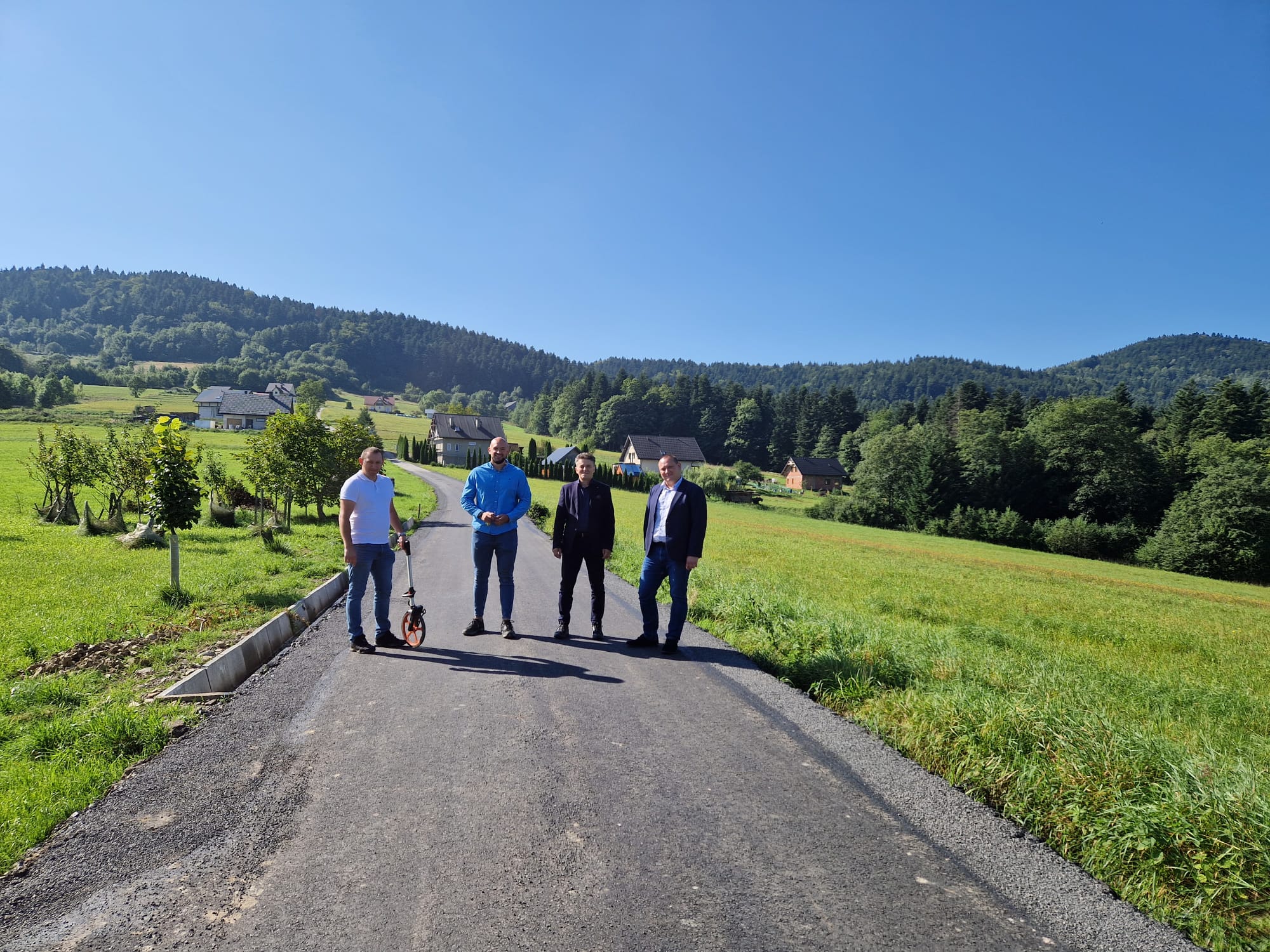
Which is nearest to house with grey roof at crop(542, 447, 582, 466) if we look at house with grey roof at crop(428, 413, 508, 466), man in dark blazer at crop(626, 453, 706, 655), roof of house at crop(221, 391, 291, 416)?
house with grey roof at crop(428, 413, 508, 466)

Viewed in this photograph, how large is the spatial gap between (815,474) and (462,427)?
162ft

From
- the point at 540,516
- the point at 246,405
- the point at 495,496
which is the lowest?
the point at 540,516

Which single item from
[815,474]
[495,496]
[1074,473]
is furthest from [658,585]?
[815,474]

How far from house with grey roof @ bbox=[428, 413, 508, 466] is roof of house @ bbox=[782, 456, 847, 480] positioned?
4141cm

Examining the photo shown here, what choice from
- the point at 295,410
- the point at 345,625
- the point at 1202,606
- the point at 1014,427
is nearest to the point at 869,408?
the point at 1014,427

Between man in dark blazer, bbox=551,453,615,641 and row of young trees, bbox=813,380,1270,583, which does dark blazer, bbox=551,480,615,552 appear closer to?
man in dark blazer, bbox=551,453,615,641

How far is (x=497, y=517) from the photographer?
7.31 meters

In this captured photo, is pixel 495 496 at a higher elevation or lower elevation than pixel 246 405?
lower

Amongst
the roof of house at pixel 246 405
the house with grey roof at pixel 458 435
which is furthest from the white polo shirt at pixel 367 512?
the roof of house at pixel 246 405

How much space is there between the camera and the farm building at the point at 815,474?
8844 centimetres

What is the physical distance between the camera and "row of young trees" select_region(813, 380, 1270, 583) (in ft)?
153

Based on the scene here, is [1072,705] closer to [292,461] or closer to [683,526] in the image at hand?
[683,526]

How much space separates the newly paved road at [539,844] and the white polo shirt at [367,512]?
1.92 m

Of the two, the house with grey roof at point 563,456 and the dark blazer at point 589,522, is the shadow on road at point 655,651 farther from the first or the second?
the house with grey roof at point 563,456
